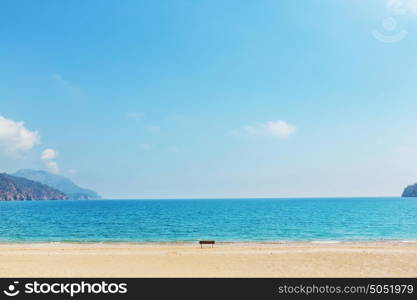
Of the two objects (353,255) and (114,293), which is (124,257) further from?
(353,255)

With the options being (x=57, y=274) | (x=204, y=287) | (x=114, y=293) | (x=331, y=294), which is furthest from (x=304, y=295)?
(x=57, y=274)

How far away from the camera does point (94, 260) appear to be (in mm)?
25500

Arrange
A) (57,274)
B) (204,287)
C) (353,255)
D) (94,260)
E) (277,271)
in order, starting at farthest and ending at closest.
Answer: (353,255), (94,260), (277,271), (57,274), (204,287)

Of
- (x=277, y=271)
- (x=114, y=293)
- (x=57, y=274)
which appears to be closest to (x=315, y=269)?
(x=277, y=271)

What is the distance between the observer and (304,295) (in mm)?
13227

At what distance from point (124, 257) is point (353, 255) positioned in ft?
59.2

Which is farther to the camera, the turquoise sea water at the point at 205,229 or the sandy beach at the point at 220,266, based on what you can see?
the turquoise sea water at the point at 205,229

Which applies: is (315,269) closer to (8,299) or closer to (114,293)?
(114,293)

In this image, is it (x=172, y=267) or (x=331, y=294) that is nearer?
(x=331, y=294)

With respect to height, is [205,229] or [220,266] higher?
[220,266]

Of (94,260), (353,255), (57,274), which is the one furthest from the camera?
(353,255)

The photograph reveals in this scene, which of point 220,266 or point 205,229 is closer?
point 220,266

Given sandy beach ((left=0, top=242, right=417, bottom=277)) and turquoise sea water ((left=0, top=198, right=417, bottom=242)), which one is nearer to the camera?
sandy beach ((left=0, top=242, right=417, bottom=277))

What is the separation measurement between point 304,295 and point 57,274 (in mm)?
13347
